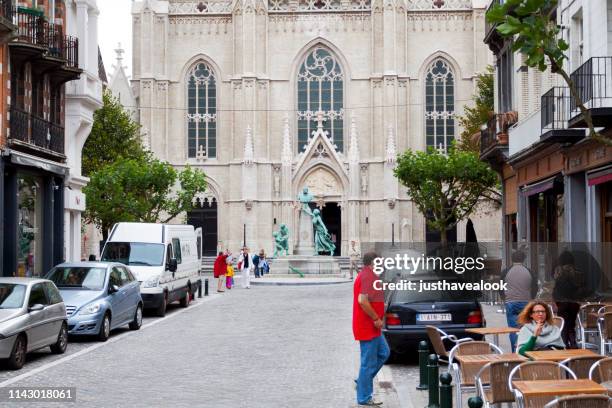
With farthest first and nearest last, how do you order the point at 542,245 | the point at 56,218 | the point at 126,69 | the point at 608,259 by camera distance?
the point at 126,69 < the point at 56,218 < the point at 542,245 < the point at 608,259

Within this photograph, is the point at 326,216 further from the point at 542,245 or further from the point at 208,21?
the point at 542,245

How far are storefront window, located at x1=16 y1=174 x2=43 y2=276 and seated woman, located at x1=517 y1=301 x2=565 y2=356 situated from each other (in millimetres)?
17726

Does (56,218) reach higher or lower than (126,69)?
lower

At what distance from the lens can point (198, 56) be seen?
201 ft

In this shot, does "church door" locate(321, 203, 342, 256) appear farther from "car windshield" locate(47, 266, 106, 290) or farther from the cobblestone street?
"car windshield" locate(47, 266, 106, 290)

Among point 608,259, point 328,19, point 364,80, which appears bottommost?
point 608,259

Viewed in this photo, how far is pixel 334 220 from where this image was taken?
63062mm

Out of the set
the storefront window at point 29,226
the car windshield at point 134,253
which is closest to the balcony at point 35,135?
the storefront window at point 29,226

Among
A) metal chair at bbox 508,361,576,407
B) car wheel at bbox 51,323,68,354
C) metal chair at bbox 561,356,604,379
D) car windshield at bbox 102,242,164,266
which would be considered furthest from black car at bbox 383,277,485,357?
car windshield at bbox 102,242,164,266

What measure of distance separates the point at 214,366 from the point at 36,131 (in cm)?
1420

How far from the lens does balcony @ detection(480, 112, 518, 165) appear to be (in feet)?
89.6

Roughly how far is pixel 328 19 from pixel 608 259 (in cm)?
4519

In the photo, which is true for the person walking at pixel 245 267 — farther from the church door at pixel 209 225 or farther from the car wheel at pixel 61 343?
the church door at pixel 209 225

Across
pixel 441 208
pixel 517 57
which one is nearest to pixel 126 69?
pixel 441 208
